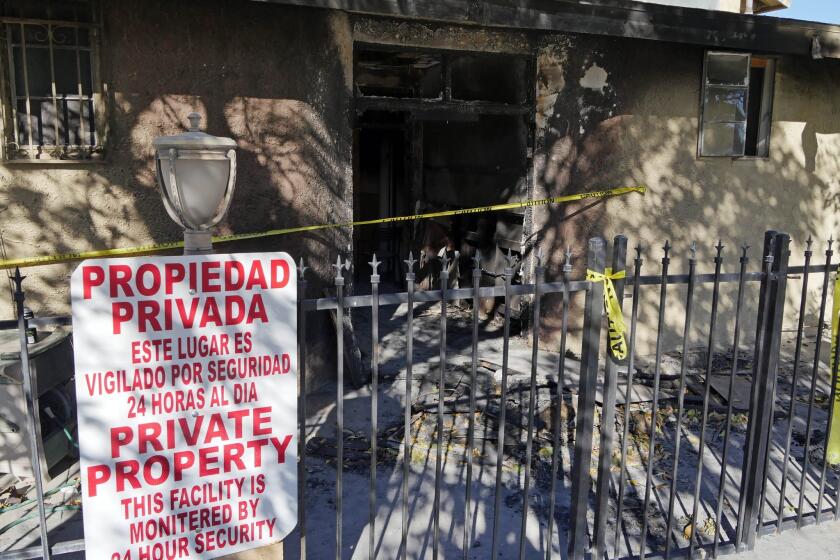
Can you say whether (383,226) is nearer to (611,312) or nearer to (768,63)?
(768,63)

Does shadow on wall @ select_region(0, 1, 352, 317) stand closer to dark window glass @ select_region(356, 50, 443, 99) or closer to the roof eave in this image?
the roof eave

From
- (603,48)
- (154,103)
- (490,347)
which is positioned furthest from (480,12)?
(490,347)

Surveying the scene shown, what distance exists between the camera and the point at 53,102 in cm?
566

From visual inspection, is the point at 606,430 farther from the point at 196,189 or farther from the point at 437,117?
the point at 437,117

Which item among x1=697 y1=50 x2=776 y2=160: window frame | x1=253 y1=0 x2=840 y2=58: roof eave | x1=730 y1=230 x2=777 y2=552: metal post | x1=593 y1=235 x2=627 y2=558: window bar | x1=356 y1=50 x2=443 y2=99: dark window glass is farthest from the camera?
x1=356 y1=50 x2=443 y2=99: dark window glass

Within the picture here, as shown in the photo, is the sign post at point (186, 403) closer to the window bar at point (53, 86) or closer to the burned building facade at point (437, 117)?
the burned building facade at point (437, 117)

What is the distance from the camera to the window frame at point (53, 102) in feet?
18.0

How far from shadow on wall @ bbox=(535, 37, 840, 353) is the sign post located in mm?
5196

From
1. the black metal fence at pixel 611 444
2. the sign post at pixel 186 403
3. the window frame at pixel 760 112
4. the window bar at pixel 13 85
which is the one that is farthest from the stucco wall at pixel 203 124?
the window frame at pixel 760 112

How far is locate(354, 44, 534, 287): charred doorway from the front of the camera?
7.63m

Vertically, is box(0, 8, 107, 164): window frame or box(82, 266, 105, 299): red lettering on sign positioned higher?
box(0, 8, 107, 164): window frame

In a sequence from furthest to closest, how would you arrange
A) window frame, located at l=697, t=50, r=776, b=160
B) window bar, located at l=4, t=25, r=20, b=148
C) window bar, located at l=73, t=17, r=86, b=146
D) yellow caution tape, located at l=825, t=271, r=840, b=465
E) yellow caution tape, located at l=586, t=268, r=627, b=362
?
window frame, located at l=697, t=50, r=776, b=160
window bar, located at l=73, t=17, r=86, b=146
window bar, located at l=4, t=25, r=20, b=148
yellow caution tape, located at l=825, t=271, r=840, b=465
yellow caution tape, located at l=586, t=268, r=627, b=362

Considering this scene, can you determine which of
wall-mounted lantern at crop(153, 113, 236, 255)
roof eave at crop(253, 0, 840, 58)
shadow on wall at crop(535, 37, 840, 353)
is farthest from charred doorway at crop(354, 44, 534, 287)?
wall-mounted lantern at crop(153, 113, 236, 255)

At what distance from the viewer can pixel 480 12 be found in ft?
21.1
